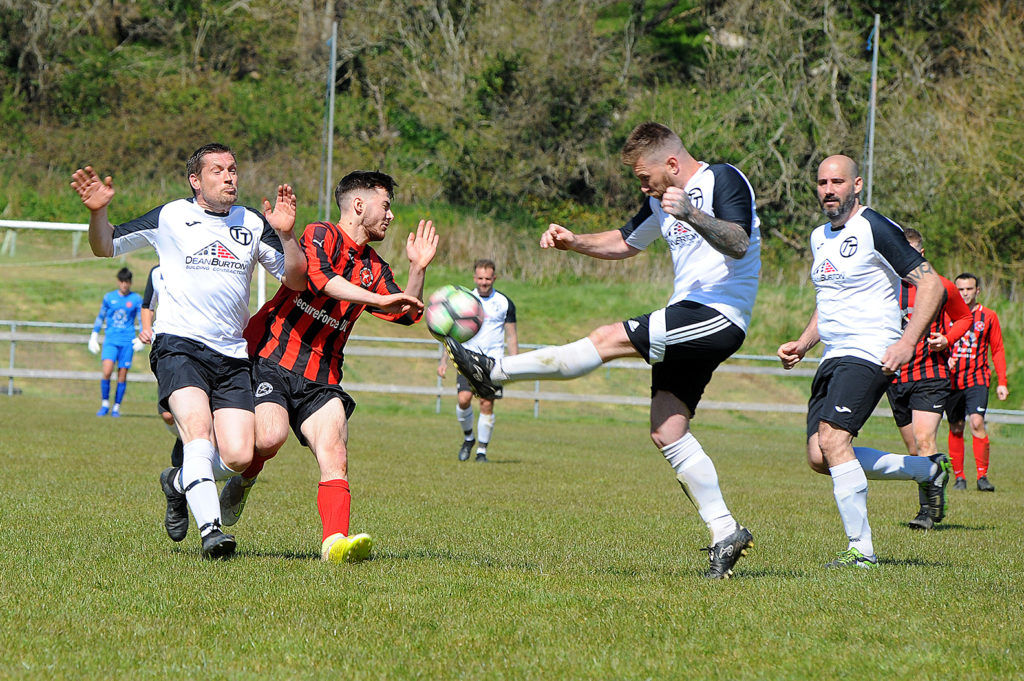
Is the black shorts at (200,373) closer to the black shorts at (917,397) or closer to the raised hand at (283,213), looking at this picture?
the raised hand at (283,213)

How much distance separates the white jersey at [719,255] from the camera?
17.7 ft

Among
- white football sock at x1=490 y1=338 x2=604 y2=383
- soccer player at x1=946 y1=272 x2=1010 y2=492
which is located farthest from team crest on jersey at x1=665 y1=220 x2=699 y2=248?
soccer player at x1=946 y1=272 x2=1010 y2=492

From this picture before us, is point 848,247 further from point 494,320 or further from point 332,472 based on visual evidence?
point 494,320

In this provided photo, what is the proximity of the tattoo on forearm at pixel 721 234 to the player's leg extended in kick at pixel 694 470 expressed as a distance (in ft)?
3.06

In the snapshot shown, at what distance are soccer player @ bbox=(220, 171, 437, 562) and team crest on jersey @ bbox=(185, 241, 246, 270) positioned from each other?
0.33m

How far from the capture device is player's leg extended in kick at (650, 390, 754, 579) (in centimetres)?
579

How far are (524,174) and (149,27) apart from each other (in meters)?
17.1

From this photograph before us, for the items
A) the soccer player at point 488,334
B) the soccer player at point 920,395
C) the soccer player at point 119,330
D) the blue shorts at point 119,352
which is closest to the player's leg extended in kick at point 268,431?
the soccer player at point 920,395

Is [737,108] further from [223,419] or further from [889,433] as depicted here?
[223,419]

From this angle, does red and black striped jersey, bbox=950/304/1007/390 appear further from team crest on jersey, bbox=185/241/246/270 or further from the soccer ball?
team crest on jersey, bbox=185/241/246/270

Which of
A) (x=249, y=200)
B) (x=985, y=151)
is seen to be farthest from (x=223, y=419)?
(x=249, y=200)

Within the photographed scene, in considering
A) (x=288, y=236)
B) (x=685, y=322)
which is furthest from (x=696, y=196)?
(x=288, y=236)

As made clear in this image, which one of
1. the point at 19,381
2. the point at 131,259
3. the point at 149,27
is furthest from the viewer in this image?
the point at 149,27

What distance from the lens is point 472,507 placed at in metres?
9.10
